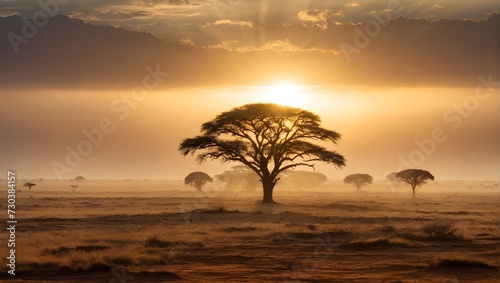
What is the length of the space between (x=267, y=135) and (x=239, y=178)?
3425 inches

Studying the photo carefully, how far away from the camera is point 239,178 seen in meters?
170

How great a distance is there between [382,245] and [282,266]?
9420 millimetres

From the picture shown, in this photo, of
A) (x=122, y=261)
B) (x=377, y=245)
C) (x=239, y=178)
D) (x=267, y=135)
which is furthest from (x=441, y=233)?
(x=239, y=178)

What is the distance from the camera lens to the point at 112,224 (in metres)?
53.3

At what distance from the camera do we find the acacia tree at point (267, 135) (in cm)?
8369

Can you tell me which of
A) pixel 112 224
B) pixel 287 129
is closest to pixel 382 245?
pixel 112 224

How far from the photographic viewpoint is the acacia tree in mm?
83688

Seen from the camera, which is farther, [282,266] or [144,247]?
[144,247]

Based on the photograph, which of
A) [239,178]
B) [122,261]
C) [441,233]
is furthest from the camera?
[239,178]

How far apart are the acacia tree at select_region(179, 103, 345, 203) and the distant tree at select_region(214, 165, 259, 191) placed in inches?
3001

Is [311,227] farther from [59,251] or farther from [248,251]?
[59,251]

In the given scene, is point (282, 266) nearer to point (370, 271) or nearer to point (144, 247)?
point (370, 271)

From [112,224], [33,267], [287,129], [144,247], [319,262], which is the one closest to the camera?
[33,267]

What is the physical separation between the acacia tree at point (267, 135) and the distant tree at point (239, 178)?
76215 mm
